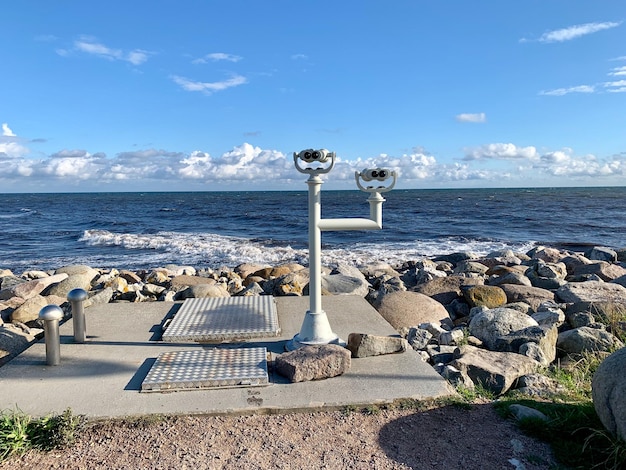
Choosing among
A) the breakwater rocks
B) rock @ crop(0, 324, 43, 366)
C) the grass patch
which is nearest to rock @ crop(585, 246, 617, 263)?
the breakwater rocks

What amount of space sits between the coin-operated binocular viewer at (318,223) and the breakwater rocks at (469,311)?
1.05m

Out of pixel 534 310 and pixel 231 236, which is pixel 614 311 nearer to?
pixel 534 310

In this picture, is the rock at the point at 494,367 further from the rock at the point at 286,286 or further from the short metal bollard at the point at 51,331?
the short metal bollard at the point at 51,331

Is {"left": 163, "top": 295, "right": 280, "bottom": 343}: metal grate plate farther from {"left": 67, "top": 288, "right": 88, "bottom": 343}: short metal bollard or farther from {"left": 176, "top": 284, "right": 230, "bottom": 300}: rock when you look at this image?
{"left": 176, "top": 284, "right": 230, "bottom": 300}: rock

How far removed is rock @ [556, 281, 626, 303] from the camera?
8.01m

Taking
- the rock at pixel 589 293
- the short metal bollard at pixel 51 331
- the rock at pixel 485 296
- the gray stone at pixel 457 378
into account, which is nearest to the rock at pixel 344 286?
the rock at pixel 485 296

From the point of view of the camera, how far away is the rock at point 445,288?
28.5 feet

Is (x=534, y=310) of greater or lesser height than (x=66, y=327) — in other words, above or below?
below

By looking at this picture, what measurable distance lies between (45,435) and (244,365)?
1485 mm

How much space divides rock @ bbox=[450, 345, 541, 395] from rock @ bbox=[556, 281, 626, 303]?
12.8 ft

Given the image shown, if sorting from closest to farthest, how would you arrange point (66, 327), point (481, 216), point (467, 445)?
point (467, 445), point (66, 327), point (481, 216)

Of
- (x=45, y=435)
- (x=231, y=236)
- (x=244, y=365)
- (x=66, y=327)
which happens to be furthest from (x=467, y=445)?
(x=231, y=236)

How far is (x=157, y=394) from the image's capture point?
146 inches

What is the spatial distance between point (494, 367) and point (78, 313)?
394 cm
